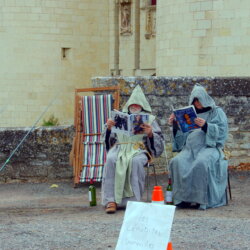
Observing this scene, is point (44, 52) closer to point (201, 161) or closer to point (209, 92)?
point (209, 92)

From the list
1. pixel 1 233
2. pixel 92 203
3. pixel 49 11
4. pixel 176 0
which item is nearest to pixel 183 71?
pixel 176 0

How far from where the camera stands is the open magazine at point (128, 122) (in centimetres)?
897

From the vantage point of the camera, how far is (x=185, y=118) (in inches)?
353

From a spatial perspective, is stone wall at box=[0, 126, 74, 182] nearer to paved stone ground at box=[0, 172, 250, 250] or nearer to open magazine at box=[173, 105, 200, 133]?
paved stone ground at box=[0, 172, 250, 250]

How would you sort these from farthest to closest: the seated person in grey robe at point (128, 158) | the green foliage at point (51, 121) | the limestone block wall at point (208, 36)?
the green foliage at point (51, 121), the limestone block wall at point (208, 36), the seated person in grey robe at point (128, 158)

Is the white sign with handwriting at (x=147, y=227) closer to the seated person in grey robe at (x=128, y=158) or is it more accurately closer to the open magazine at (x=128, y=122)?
the seated person in grey robe at (x=128, y=158)

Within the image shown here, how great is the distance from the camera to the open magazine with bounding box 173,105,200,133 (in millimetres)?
8883

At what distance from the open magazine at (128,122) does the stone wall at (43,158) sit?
2397 mm

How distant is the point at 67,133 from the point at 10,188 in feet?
3.53

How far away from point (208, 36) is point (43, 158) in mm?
6119

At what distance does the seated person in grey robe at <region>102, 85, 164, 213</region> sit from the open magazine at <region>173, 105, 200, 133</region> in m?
0.33

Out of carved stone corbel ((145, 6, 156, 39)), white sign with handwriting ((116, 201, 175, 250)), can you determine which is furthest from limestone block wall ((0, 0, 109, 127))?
white sign with handwriting ((116, 201, 175, 250))

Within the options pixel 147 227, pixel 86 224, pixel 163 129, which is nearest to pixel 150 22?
pixel 163 129

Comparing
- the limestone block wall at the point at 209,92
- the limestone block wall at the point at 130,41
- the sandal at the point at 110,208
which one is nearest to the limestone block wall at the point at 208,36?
the limestone block wall at the point at 130,41
